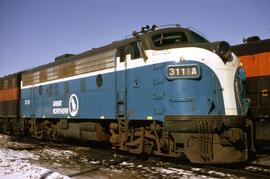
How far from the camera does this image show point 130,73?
1146cm

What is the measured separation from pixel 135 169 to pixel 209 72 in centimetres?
340

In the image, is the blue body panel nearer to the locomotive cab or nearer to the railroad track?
the locomotive cab

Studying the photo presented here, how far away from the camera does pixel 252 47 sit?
570 inches

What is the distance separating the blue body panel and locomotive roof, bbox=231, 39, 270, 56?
17.6 ft

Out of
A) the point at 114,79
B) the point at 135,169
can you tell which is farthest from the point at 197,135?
the point at 114,79

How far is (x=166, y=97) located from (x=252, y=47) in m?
6.26

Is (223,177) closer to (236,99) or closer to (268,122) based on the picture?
(236,99)

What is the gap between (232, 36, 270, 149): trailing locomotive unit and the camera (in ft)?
42.2

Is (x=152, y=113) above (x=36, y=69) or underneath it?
underneath

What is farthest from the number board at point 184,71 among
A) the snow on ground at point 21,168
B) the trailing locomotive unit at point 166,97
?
the snow on ground at point 21,168

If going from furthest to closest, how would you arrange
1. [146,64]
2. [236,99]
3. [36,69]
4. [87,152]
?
[36,69], [87,152], [146,64], [236,99]

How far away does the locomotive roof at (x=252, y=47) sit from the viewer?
1395 cm

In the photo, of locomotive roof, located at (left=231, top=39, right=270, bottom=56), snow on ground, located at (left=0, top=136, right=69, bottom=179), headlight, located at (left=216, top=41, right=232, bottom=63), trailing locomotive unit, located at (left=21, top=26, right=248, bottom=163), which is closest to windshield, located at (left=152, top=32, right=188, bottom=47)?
trailing locomotive unit, located at (left=21, top=26, right=248, bottom=163)

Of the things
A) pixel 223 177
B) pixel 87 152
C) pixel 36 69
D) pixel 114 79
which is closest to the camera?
pixel 223 177
